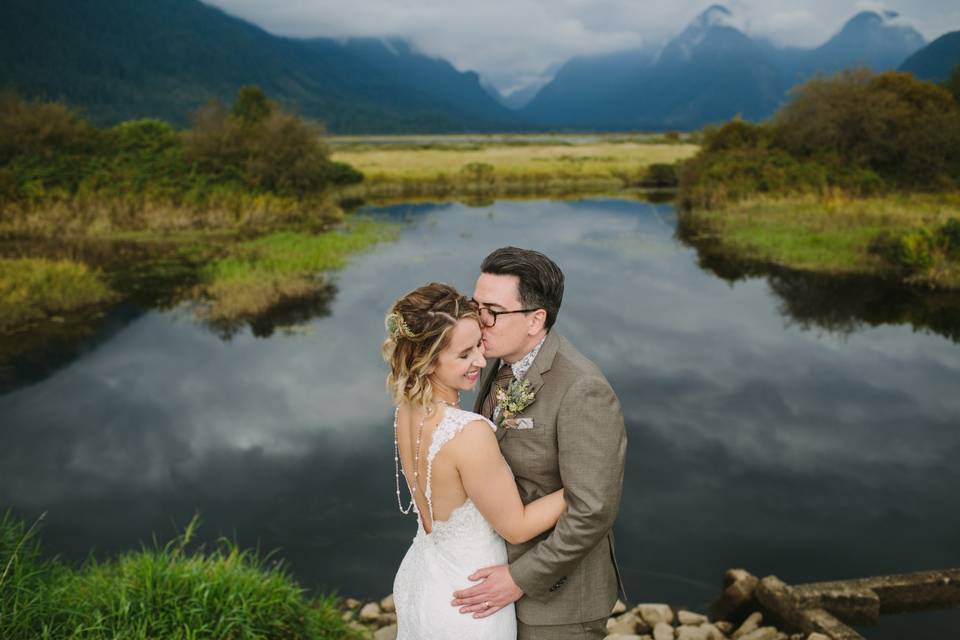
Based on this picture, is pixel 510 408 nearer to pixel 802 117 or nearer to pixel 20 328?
pixel 20 328

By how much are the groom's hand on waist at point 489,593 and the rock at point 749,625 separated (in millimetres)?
3550

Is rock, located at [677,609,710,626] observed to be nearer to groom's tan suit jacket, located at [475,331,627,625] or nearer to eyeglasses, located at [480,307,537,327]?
groom's tan suit jacket, located at [475,331,627,625]

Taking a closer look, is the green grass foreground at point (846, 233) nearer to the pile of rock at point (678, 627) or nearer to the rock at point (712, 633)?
the pile of rock at point (678, 627)

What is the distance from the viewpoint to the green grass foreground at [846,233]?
18.2m

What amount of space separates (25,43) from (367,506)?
20260 centimetres

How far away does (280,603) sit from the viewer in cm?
507

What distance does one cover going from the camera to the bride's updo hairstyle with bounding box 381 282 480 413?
8.61 ft

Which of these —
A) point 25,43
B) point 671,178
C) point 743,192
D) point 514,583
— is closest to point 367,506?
point 514,583

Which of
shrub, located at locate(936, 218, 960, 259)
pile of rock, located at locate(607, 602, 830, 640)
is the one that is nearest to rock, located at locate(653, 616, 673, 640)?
pile of rock, located at locate(607, 602, 830, 640)

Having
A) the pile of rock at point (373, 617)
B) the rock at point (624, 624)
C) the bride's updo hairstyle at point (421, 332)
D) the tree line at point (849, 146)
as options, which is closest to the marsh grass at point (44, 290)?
the pile of rock at point (373, 617)

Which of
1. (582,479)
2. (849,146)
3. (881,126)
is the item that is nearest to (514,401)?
(582,479)

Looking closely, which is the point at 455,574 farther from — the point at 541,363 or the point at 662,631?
the point at 662,631

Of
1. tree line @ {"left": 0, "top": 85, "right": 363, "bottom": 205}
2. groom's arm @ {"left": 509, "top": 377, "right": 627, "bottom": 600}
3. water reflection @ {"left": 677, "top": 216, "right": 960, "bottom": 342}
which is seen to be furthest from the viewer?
tree line @ {"left": 0, "top": 85, "right": 363, "bottom": 205}

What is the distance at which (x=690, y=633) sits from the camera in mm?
5438
